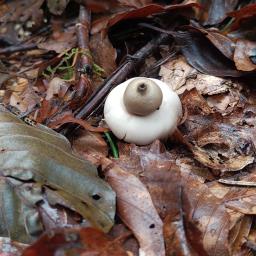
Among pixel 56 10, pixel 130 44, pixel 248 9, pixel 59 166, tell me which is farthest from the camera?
pixel 56 10

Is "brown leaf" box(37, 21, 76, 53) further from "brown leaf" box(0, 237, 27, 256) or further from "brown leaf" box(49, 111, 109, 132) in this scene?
"brown leaf" box(0, 237, 27, 256)

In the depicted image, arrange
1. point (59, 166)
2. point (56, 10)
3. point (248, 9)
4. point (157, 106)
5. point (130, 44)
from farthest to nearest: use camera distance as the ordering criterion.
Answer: point (56, 10), point (130, 44), point (248, 9), point (157, 106), point (59, 166)

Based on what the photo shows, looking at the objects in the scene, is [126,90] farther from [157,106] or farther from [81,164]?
[81,164]

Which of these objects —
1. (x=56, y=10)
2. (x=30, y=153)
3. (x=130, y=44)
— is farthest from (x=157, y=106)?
(x=56, y=10)

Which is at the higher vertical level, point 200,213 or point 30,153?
point 30,153

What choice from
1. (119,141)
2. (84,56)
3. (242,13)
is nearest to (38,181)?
(119,141)

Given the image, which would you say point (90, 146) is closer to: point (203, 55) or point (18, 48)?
point (203, 55)

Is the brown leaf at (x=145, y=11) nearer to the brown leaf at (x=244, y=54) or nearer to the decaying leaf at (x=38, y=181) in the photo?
the brown leaf at (x=244, y=54)

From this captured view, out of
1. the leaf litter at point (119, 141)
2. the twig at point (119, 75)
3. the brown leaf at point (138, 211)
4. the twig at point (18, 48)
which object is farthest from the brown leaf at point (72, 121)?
the twig at point (18, 48)
